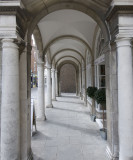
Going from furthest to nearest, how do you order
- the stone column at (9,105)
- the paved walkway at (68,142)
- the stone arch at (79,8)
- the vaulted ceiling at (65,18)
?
the paved walkway at (68,142)
the stone arch at (79,8)
the vaulted ceiling at (65,18)
the stone column at (9,105)

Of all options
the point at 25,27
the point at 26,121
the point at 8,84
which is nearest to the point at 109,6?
the point at 25,27

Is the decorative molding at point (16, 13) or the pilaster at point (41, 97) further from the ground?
the decorative molding at point (16, 13)

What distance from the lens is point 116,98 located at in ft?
12.1

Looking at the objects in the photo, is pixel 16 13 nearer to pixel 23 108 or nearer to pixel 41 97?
pixel 23 108

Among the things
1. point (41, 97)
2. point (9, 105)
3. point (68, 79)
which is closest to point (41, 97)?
point (41, 97)

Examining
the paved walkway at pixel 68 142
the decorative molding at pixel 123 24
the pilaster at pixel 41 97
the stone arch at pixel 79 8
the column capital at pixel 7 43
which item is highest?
the stone arch at pixel 79 8

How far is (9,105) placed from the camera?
10.0 ft

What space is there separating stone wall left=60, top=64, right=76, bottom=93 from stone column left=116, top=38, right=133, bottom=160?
21.8 m

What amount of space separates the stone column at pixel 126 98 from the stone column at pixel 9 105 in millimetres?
2432

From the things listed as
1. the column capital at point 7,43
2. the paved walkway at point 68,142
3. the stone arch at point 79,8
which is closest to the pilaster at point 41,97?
the paved walkway at point 68,142

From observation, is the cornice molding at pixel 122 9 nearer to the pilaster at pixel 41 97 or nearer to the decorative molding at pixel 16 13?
the decorative molding at pixel 16 13

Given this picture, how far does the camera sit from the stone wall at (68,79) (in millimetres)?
25141

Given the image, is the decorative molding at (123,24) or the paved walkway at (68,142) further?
the paved walkway at (68,142)

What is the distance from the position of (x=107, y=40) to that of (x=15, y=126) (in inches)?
128
